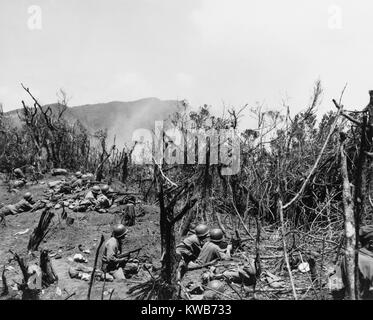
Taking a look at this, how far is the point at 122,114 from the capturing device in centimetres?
6228

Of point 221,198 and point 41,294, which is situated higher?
point 221,198

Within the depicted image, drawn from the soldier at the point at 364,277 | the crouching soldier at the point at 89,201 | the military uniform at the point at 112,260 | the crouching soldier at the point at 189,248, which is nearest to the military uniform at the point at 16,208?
the crouching soldier at the point at 89,201

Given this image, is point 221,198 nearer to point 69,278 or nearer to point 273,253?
point 273,253

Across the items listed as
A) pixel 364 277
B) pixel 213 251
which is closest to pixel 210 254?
pixel 213 251

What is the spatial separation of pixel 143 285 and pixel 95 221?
5.11 metres

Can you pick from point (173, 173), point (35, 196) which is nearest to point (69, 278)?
point (173, 173)

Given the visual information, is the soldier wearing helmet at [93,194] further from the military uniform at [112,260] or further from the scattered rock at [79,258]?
the military uniform at [112,260]

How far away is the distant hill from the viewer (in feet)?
184

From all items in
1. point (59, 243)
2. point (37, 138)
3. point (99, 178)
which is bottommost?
point (59, 243)

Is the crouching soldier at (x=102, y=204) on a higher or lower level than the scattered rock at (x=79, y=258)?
higher

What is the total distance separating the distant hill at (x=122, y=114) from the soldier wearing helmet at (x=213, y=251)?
154 feet

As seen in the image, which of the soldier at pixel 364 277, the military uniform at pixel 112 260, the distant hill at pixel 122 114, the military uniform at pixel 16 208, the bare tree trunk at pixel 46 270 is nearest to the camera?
the soldier at pixel 364 277

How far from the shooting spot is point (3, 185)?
15.3 m

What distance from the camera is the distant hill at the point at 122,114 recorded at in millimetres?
56219
